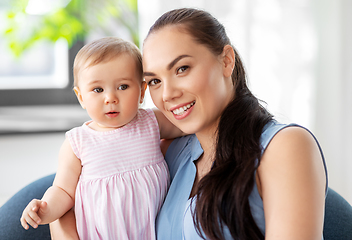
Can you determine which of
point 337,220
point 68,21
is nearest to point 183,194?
point 337,220

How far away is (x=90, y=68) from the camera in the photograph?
3.76ft

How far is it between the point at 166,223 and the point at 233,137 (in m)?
0.38

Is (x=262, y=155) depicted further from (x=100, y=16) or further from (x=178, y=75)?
(x=100, y=16)

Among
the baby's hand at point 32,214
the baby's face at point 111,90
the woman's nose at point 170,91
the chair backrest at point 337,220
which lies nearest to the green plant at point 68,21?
the baby's face at point 111,90

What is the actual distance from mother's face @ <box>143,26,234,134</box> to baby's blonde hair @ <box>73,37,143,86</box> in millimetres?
87

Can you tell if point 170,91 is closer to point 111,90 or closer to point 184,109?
point 184,109

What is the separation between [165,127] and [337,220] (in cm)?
81

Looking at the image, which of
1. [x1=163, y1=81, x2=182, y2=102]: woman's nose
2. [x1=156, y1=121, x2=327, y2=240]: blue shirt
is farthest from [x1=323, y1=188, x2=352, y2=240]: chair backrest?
[x1=163, y1=81, x2=182, y2=102]: woman's nose

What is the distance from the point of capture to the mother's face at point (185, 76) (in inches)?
42.3

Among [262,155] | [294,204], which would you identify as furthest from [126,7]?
[294,204]

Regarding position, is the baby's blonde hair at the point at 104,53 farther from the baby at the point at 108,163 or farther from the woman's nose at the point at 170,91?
the woman's nose at the point at 170,91

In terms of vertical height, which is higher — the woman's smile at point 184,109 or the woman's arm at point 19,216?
the woman's smile at point 184,109

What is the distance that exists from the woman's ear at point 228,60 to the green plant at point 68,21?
4.87 feet

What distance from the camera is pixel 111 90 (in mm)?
1156
